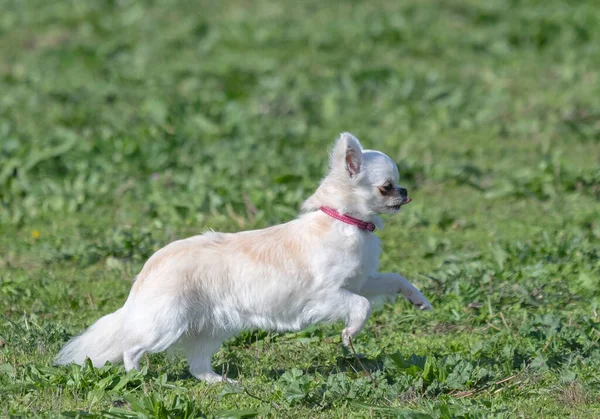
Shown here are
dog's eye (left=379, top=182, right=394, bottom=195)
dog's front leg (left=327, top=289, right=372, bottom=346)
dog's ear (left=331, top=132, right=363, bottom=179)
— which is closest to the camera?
dog's front leg (left=327, top=289, right=372, bottom=346)

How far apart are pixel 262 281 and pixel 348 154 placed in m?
0.81

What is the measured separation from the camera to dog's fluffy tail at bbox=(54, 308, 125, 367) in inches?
229

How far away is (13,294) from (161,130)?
3.98 meters

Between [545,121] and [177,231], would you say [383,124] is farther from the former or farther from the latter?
[177,231]

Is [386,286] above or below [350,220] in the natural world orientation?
below

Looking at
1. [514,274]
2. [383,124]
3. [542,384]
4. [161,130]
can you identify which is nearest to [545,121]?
[383,124]

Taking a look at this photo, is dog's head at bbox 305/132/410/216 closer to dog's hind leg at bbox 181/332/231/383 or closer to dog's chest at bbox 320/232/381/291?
dog's chest at bbox 320/232/381/291

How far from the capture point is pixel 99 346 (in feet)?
19.2

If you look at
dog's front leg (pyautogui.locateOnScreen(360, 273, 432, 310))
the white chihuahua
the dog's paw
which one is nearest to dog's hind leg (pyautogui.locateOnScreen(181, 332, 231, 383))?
the white chihuahua

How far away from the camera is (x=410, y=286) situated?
604 cm

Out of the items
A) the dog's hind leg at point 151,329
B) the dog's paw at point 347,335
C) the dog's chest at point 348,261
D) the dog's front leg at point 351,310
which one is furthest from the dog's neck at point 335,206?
the dog's hind leg at point 151,329

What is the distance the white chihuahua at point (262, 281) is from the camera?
5.66m

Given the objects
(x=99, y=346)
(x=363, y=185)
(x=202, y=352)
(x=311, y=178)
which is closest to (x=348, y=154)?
(x=363, y=185)

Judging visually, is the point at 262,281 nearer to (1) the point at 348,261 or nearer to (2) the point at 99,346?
(1) the point at 348,261
